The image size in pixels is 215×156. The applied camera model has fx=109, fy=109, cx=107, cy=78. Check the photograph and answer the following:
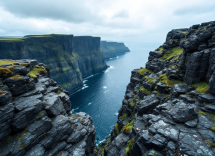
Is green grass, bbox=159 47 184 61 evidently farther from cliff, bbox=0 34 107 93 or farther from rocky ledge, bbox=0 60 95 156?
cliff, bbox=0 34 107 93

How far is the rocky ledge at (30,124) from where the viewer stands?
55.4 feet

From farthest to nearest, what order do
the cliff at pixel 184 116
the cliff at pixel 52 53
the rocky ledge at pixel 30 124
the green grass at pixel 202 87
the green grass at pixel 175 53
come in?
1. the cliff at pixel 52 53
2. the green grass at pixel 175 53
3. the green grass at pixel 202 87
4. the rocky ledge at pixel 30 124
5. the cliff at pixel 184 116

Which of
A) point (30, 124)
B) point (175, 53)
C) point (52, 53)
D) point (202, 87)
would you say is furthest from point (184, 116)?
point (52, 53)

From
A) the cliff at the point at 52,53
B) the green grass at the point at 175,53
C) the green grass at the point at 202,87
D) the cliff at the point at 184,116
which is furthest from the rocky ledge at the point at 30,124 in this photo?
the cliff at the point at 52,53

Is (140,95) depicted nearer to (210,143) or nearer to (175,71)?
(175,71)

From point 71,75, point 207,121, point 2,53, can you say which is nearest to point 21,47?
point 2,53

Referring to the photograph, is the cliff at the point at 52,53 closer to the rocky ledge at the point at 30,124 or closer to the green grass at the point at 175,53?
the rocky ledge at the point at 30,124

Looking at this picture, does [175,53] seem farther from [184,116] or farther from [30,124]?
[30,124]

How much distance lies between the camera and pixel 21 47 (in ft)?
335

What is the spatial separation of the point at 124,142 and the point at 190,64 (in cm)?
2156

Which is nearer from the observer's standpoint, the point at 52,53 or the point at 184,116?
the point at 184,116

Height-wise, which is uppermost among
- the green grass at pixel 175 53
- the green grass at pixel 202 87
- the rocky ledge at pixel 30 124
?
the green grass at pixel 175 53

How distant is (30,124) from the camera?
1936 centimetres

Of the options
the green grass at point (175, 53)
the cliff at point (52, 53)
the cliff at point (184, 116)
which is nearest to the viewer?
the cliff at point (184, 116)
